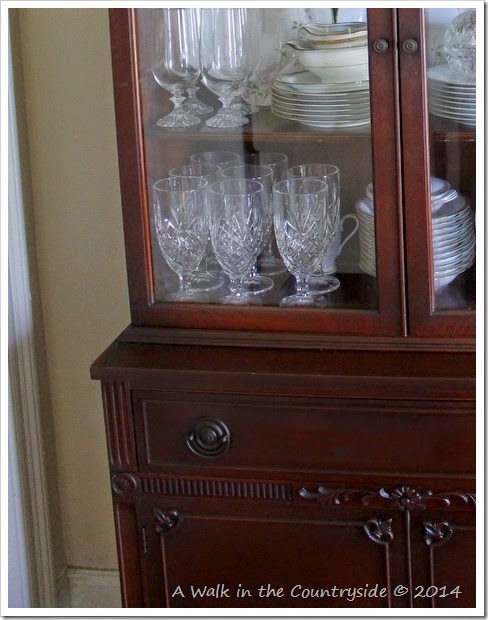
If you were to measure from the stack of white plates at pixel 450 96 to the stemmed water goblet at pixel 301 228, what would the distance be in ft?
0.56

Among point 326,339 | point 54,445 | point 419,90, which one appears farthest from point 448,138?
point 54,445

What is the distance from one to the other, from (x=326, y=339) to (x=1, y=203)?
50 centimetres

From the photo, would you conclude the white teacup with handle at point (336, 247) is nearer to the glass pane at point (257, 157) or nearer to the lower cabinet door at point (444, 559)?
the glass pane at point (257, 157)

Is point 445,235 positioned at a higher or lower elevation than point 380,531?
higher

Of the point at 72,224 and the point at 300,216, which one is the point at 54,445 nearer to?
the point at 72,224

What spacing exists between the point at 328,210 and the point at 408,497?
1.20 feet

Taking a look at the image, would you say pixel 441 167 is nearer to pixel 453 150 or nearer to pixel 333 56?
pixel 453 150

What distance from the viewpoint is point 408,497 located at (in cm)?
126

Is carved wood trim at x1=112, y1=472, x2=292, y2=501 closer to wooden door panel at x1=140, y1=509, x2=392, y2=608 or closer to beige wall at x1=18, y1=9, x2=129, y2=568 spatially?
wooden door panel at x1=140, y1=509, x2=392, y2=608

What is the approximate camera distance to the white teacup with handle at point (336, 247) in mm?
1272

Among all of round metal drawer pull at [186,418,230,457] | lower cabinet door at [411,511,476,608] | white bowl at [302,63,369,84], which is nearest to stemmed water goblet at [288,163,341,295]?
white bowl at [302,63,369,84]

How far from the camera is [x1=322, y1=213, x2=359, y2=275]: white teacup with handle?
1272 millimetres

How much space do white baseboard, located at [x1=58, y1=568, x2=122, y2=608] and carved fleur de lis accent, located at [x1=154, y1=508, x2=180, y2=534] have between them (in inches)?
17.6

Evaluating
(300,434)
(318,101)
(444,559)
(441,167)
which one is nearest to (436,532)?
(444,559)
